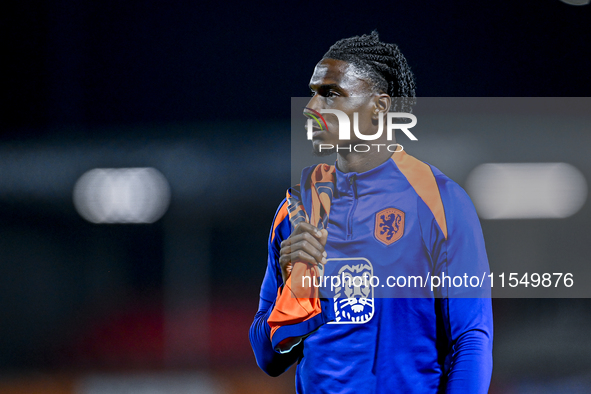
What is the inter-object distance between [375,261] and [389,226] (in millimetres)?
101

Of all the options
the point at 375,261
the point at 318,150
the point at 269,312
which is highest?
the point at 318,150

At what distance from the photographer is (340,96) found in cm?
133

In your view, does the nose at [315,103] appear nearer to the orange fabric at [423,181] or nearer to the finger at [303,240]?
the orange fabric at [423,181]

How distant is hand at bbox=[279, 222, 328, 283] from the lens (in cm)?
128

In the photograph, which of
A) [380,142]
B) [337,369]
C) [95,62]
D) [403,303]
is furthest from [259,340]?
[95,62]

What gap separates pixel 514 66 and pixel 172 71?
1.17 m

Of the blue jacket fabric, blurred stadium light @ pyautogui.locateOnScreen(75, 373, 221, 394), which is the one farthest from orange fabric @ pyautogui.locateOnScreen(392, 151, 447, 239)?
blurred stadium light @ pyautogui.locateOnScreen(75, 373, 221, 394)

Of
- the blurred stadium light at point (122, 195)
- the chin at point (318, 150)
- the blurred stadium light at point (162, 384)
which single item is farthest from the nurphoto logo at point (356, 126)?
the blurred stadium light at point (162, 384)

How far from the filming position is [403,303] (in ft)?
4.07


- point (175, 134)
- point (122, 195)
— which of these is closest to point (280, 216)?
point (175, 134)

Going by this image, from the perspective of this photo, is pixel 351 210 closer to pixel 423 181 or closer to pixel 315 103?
pixel 423 181

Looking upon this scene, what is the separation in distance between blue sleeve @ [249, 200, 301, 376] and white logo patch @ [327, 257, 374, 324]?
18cm

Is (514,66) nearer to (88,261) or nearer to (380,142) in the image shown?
(380,142)

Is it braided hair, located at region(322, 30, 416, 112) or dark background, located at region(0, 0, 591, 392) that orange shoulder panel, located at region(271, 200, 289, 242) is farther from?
braided hair, located at region(322, 30, 416, 112)
